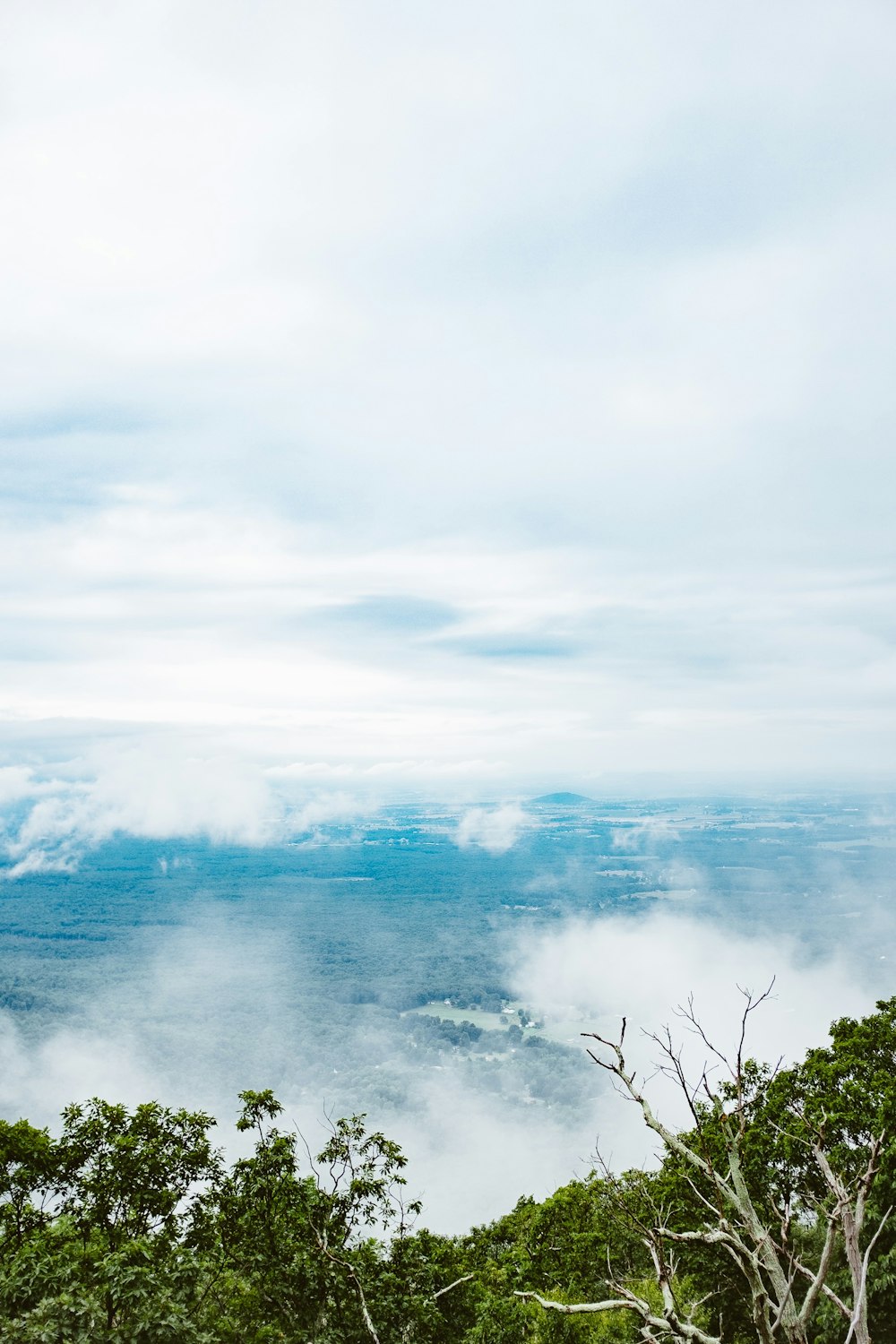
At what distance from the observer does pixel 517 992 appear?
577ft

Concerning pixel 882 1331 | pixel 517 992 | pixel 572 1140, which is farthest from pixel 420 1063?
pixel 882 1331

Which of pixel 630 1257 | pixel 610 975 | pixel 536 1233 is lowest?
A: pixel 610 975

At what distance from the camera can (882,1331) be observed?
1505 centimetres

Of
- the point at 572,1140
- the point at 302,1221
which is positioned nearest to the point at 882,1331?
the point at 302,1221

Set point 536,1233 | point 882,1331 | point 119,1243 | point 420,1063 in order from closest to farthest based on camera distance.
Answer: point 119,1243 < point 882,1331 < point 536,1233 < point 420,1063

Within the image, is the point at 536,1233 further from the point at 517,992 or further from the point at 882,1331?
the point at 517,992

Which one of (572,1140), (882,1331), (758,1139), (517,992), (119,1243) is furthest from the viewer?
(517,992)

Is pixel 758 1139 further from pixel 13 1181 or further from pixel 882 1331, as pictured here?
pixel 13 1181

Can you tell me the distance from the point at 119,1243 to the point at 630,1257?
1687 cm

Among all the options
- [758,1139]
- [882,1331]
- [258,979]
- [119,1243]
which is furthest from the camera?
[258,979]

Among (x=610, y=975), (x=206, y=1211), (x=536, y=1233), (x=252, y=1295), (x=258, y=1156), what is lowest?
(x=610, y=975)

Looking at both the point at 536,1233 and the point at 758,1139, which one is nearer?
the point at 758,1139

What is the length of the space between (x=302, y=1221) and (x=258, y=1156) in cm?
164

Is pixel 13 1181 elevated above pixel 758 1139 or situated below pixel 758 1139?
above
